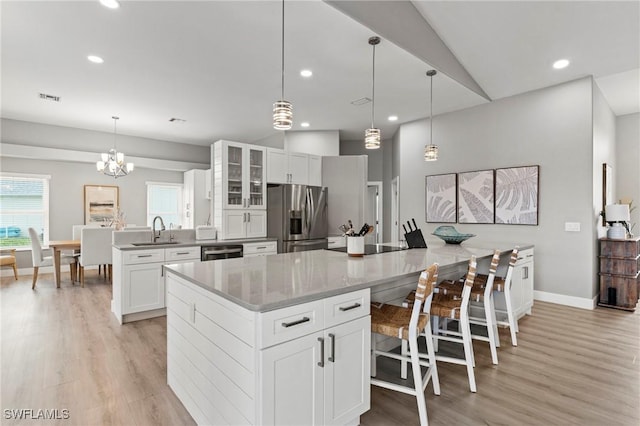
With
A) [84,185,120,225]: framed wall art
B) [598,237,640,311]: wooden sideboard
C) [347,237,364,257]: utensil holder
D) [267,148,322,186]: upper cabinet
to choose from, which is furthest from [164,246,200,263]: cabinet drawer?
[598,237,640,311]: wooden sideboard

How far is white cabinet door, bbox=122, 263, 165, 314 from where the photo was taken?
3.61 metres

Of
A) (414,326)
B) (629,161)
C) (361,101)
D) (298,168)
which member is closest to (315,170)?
(298,168)

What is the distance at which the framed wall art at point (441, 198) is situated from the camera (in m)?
5.45

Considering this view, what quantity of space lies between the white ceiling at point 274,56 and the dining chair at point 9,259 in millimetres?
2550

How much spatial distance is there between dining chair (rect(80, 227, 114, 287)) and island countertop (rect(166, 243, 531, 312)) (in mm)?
4058

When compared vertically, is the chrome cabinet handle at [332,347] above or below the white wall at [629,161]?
below

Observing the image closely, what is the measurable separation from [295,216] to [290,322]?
3714 mm

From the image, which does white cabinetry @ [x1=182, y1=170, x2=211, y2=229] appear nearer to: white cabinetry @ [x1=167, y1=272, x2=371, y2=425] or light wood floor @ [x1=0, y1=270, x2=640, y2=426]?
light wood floor @ [x1=0, y1=270, x2=640, y2=426]

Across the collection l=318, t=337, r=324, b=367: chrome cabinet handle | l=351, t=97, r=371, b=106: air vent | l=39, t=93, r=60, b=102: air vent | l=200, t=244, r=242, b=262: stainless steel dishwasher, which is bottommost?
l=318, t=337, r=324, b=367: chrome cabinet handle

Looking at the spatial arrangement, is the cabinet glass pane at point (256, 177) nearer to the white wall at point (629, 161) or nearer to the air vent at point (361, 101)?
the air vent at point (361, 101)

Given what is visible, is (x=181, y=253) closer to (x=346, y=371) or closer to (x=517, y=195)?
(x=346, y=371)

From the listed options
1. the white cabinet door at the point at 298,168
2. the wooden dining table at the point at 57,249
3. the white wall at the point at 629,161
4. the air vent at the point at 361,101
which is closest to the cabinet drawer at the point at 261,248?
the white cabinet door at the point at 298,168

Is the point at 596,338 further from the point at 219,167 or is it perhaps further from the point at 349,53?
the point at 219,167

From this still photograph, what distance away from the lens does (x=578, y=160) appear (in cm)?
425
